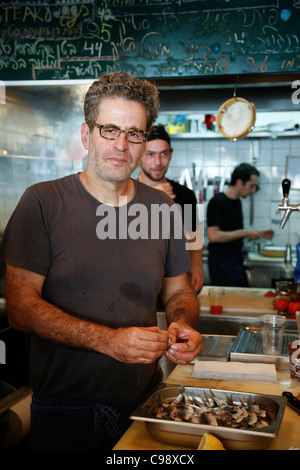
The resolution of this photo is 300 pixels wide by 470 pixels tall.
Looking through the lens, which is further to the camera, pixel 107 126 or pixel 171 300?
pixel 171 300

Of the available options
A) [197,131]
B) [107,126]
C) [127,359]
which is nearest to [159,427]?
[127,359]

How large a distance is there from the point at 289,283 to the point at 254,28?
176 cm

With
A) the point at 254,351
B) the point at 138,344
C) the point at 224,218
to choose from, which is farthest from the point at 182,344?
the point at 224,218

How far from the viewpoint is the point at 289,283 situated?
3.37 meters

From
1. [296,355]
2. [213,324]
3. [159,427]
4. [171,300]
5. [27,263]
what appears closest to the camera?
[159,427]

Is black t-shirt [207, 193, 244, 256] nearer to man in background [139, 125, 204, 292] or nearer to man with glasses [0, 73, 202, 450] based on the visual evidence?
man in background [139, 125, 204, 292]

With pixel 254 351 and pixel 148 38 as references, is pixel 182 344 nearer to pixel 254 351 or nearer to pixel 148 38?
pixel 254 351

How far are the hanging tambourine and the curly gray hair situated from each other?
1989 millimetres

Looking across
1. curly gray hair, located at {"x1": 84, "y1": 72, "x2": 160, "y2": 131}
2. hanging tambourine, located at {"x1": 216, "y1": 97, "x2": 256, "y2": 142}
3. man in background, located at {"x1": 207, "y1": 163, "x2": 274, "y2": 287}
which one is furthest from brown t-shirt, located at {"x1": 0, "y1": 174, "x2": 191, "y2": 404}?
man in background, located at {"x1": 207, "y1": 163, "x2": 274, "y2": 287}

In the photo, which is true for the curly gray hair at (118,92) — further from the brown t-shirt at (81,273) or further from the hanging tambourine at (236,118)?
the hanging tambourine at (236,118)

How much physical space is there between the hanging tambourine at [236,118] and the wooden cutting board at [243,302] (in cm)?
123

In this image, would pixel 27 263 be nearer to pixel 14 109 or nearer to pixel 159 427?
pixel 159 427

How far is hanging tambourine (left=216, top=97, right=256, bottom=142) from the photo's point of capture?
3719 mm

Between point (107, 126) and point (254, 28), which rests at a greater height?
point (254, 28)
